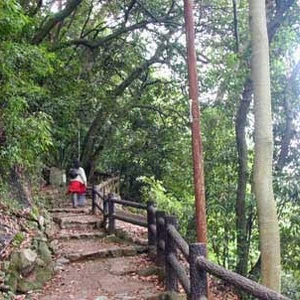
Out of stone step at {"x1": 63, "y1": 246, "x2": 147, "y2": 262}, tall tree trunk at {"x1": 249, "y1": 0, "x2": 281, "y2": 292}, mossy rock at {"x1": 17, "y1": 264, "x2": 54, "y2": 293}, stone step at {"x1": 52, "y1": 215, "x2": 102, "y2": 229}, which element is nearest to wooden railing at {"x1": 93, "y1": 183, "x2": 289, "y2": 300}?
stone step at {"x1": 63, "y1": 246, "x2": 147, "y2": 262}

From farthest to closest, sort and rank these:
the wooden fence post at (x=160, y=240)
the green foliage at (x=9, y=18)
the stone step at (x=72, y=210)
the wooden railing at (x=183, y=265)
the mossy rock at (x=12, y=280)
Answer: the stone step at (x=72, y=210), the green foliage at (x=9, y=18), the wooden fence post at (x=160, y=240), the mossy rock at (x=12, y=280), the wooden railing at (x=183, y=265)

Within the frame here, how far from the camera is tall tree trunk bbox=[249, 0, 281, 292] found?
4.88m

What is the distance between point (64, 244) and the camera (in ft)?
30.9

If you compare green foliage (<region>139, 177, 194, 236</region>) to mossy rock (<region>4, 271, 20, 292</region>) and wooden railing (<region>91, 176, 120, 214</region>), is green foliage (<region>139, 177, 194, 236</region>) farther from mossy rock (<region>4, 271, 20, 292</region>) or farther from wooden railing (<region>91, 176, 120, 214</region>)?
mossy rock (<region>4, 271, 20, 292</region>)

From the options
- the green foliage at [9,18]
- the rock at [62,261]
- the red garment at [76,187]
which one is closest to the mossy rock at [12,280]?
the rock at [62,261]

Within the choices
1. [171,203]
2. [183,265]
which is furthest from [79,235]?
[183,265]

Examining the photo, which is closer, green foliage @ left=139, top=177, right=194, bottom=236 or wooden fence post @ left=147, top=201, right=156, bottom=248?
wooden fence post @ left=147, top=201, right=156, bottom=248

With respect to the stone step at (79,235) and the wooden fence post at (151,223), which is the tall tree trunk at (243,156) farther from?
the stone step at (79,235)

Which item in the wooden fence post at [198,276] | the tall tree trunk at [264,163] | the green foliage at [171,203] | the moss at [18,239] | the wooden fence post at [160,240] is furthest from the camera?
the green foliage at [171,203]

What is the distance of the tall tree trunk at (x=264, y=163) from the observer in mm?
4879

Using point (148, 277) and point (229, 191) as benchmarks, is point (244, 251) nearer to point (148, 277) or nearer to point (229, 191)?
point (229, 191)

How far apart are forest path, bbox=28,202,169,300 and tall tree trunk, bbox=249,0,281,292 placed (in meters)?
1.61

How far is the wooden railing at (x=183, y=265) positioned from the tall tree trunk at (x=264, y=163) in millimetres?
849

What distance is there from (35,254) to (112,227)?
10.2ft
